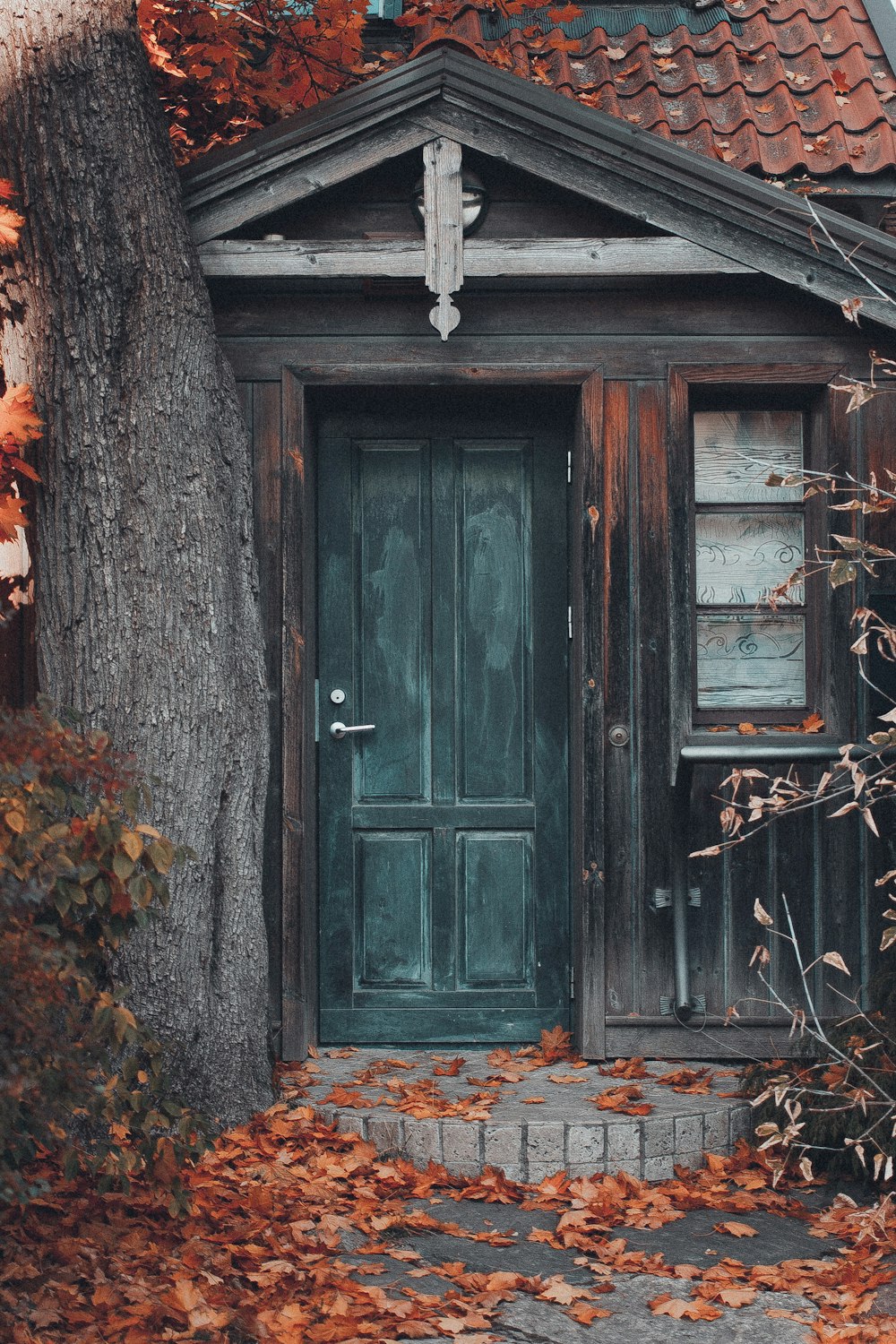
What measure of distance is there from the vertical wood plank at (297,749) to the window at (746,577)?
163 cm

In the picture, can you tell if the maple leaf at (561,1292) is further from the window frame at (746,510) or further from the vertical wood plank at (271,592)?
the window frame at (746,510)

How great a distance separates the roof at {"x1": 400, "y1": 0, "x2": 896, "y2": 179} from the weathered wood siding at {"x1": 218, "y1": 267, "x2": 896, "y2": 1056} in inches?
41.3

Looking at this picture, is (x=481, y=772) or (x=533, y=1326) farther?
(x=481, y=772)

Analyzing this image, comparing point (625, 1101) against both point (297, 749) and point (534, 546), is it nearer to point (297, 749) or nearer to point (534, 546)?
point (297, 749)

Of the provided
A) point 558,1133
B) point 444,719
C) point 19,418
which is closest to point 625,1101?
point 558,1133

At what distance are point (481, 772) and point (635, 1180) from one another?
70.5 inches

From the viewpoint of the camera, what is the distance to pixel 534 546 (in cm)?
537

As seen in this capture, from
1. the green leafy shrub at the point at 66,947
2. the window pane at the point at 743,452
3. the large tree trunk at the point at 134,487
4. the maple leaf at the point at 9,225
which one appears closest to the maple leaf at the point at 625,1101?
the large tree trunk at the point at 134,487

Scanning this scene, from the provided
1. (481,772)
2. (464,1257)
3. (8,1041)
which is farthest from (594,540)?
(8,1041)

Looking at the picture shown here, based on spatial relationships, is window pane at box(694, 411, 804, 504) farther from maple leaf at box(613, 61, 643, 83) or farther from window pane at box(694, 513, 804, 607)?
maple leaf at box(613, 61, 643, 83)

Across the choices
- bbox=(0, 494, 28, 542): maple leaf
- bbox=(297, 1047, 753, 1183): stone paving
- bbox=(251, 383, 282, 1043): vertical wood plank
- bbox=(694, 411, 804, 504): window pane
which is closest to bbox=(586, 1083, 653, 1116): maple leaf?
bbox=(297, 1047, 753, 1183): stone paving

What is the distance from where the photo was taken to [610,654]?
5.09 meters

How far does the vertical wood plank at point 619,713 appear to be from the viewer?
5.06 m

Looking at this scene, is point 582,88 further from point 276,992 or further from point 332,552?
point 276,992
